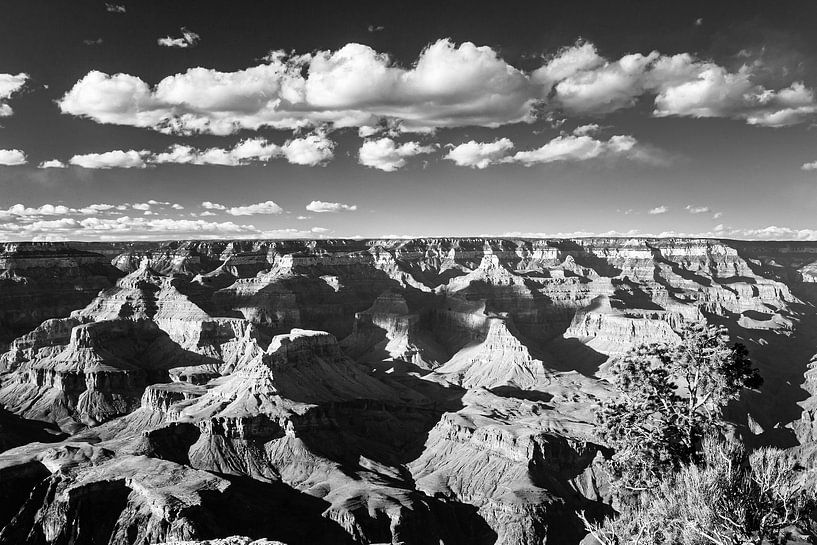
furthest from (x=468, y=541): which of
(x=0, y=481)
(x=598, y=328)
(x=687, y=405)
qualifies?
(x=598, y=328)

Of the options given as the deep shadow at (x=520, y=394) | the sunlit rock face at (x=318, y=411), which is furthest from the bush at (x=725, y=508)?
the deep shadow at (x=520, y=394)

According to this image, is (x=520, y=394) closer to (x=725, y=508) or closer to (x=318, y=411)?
(x=318, y=411)

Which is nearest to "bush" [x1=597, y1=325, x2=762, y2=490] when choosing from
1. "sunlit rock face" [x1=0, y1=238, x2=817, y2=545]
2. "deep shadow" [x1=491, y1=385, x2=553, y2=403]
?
"sunlit rock face" [x1=0, y1=238, x2=817, y2=545]

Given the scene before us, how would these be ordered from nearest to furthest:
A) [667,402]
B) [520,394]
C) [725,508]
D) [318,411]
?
1. [725,508]
2. [667,402]
3. [318,411]
4. [520,394]

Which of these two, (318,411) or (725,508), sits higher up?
(725,508)

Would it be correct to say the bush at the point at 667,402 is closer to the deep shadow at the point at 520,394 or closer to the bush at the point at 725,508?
the bush at the point at 725,508

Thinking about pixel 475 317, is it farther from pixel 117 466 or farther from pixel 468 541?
pixel 117 466

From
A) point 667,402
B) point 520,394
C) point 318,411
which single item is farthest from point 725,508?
point 520,394

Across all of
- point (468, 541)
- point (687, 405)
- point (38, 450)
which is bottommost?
point (468, 541)
